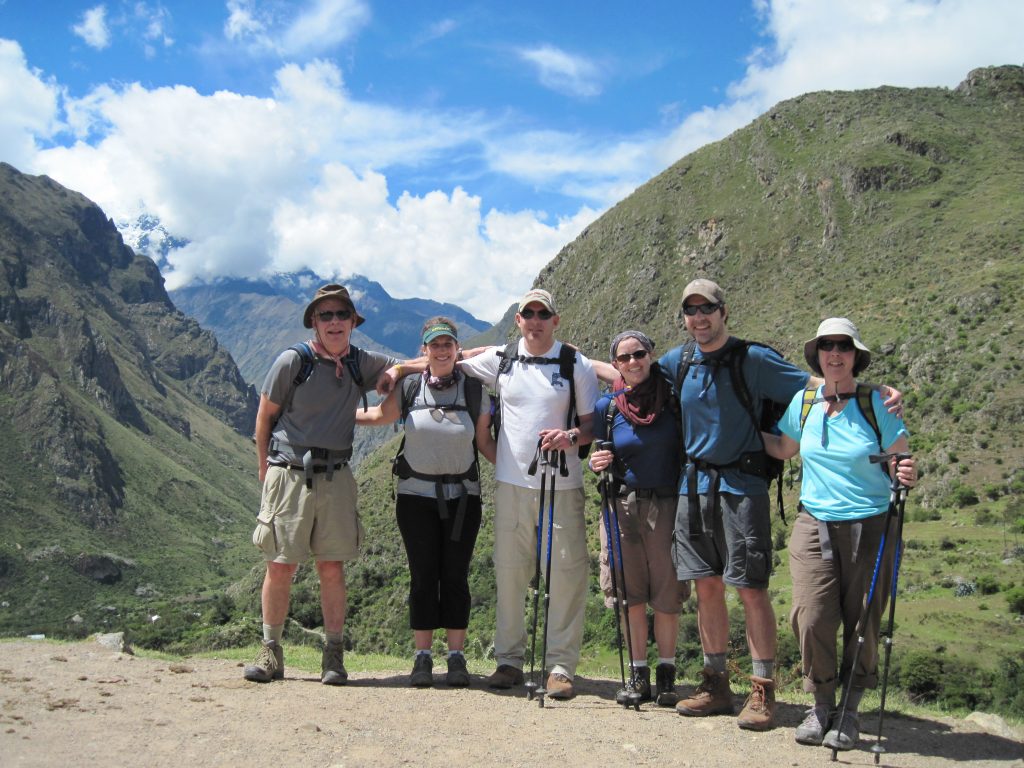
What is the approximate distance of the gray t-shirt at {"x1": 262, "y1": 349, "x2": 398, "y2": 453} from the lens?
7.18m

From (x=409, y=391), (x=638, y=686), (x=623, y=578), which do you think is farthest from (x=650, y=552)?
(x=409, y=391)

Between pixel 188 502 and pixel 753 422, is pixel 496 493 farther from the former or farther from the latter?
pixel 188 502

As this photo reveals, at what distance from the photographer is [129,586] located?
125 m

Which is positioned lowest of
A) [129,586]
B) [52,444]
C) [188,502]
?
[129,586]

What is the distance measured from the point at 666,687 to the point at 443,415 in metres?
2.95

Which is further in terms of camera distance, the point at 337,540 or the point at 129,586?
the point at 129,586

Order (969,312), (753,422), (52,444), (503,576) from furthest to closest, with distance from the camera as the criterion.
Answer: (52,444), (969,312), (503,576), (753,422)

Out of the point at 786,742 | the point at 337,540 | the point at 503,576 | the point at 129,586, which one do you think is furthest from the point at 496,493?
the point at 129,586

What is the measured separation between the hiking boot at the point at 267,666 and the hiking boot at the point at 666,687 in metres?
3.28

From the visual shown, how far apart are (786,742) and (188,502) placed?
177513 mm

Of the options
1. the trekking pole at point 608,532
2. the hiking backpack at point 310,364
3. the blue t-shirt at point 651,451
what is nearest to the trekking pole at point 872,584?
the blue t-shirt at point 651,451

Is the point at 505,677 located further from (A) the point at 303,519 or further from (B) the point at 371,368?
(B) the point at 371,368

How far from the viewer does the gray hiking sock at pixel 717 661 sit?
648cm

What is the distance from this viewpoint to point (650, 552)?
266 inches
